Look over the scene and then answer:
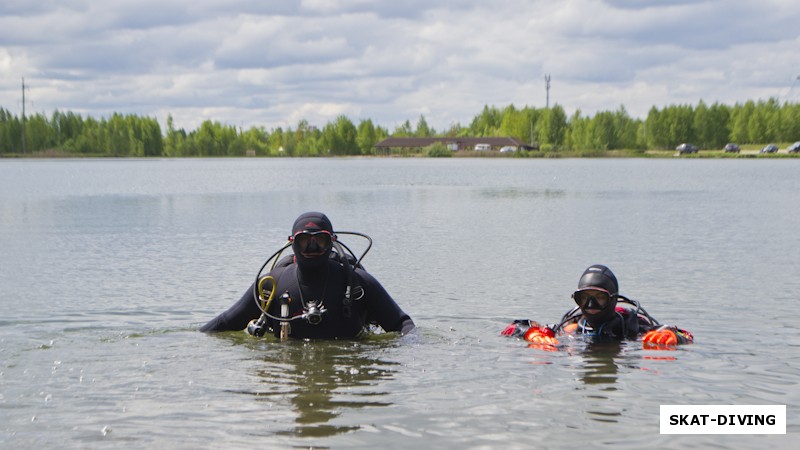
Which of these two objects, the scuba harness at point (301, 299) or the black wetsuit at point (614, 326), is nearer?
the scuba harness at point (301, 299)

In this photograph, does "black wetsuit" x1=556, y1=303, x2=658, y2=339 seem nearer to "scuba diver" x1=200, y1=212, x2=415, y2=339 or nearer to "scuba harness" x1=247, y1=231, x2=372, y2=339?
"scuba diver" x1=200, y1=212, x2=415, y2=339

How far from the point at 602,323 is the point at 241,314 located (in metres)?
3.78

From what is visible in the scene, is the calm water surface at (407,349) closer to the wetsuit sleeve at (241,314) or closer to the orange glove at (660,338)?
the orange glove at (660,338)

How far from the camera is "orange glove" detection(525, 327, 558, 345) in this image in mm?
9922

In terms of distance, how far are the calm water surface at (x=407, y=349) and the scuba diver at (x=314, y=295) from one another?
36 centimetres

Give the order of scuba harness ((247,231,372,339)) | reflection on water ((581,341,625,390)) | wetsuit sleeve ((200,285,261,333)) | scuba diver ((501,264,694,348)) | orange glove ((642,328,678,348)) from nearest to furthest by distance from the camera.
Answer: reflection on water ((581,341,625,390)), scuba harness ((247,231,372,339)), wetsuit sleeve ((200,285,261,333)), scuba diver ((501,264,694,348)), orange glove ((642,328,678,348))

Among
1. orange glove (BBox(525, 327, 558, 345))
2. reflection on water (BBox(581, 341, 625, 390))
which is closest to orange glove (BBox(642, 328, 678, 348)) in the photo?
reflection on water (BBox(581, 341, 625, 390))

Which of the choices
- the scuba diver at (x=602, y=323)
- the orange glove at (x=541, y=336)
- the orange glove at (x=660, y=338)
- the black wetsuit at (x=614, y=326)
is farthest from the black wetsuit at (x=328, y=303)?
the orange glove at (x=660, y=338)

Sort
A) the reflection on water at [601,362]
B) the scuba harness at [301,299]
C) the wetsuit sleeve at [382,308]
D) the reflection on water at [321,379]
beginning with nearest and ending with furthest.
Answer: the reflection on water at [321,379], the reflection on water at [601,362], the scuba harness at [301,299], the wetsuit sleeve at [382,308]

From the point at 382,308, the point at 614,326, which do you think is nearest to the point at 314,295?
the point at 382,308

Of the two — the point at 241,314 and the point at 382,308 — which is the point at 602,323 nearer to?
the point at 382,308

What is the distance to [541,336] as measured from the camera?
10023 mm

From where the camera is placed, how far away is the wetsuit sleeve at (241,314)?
30.4ft

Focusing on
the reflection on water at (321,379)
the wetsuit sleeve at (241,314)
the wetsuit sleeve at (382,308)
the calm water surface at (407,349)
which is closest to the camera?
the calm water surface at (407,349)
